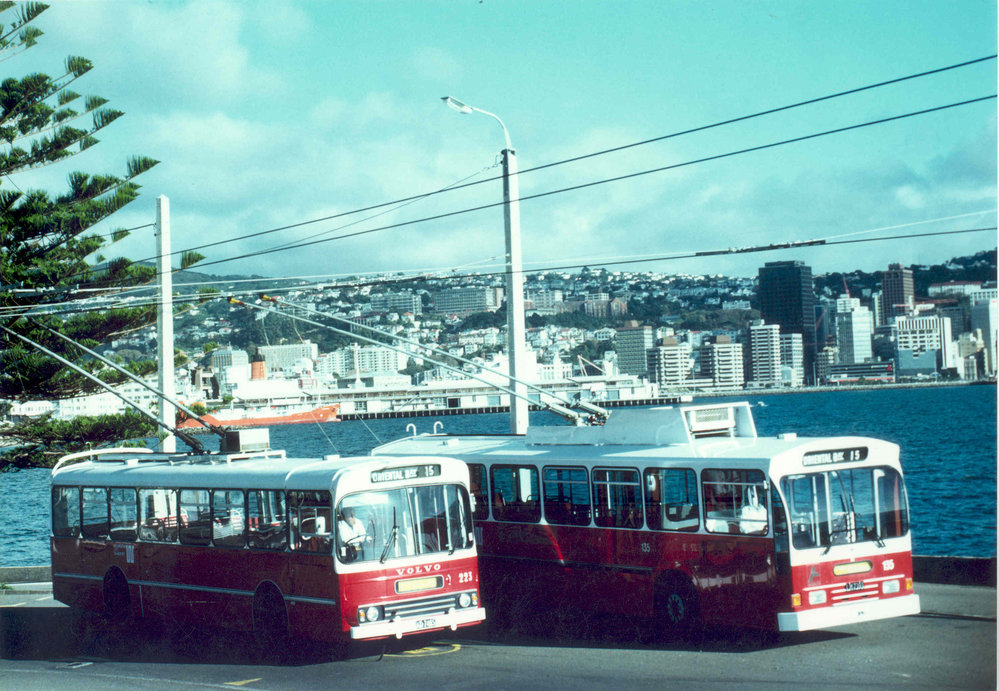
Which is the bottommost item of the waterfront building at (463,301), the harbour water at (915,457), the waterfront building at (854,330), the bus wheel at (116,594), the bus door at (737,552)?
the harbour water at (915,457)

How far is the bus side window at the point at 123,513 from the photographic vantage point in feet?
49.3

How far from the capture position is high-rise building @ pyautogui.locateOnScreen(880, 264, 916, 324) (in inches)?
966

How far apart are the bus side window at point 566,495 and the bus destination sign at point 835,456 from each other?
3114 mm

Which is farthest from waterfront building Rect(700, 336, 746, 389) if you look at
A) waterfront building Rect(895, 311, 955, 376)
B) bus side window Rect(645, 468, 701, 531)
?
bus side window Rect(645, 468, 701, 531)

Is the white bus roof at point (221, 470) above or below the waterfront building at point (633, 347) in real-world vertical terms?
below

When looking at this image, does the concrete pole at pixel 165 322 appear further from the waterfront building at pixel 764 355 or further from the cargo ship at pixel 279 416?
the cargo ship at pixel 279 416

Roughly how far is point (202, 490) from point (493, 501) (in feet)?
12.8

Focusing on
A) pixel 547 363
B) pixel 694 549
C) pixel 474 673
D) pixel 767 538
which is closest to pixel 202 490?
pixel 474 673

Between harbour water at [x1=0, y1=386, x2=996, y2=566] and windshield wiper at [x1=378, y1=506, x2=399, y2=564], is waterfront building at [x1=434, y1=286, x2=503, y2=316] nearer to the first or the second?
harbour water at [x1=0, y1=386, x2=996, y2=566]

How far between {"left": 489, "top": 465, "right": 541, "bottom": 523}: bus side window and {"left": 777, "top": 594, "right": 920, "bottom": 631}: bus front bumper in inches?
162

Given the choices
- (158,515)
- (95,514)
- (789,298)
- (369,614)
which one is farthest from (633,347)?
(369,614)

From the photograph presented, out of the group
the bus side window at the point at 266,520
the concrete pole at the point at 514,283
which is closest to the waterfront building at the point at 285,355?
the concrete pole at the point at 514,283

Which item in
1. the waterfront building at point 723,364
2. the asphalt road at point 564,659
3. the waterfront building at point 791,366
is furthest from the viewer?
the waterfront building at point 723,364

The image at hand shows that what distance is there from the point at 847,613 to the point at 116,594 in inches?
389
